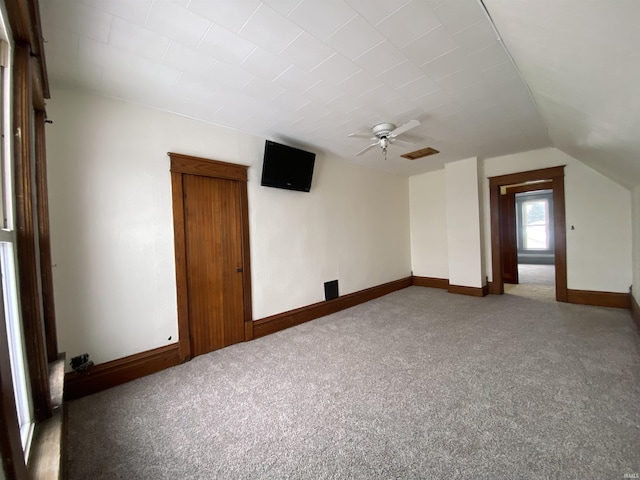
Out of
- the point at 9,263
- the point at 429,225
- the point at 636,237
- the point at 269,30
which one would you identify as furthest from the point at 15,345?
the point at 636,237

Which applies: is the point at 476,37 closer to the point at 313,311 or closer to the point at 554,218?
the point at 313,311

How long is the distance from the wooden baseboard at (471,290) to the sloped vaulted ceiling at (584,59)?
2.79 meters

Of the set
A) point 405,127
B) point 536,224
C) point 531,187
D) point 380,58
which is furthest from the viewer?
point 536,224

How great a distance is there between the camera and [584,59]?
1470 millimetres

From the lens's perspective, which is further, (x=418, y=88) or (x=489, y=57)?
(x=418, y=88)

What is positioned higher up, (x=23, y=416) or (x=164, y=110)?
(x=164, y=110)

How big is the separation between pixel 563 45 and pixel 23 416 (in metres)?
3.62

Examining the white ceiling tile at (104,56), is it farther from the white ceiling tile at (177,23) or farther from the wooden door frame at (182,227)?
the wooden door frame at (182,227)

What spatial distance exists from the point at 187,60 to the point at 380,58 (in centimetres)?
149

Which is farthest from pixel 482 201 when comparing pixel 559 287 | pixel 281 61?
pixel 281 61

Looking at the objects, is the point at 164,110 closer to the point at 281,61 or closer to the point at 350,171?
the point at 281,61

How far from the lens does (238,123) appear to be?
295 cm

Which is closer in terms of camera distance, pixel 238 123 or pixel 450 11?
pixel 450 11

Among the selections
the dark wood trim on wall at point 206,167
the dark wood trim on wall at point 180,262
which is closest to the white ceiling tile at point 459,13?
the dark wood trim on wall at point 206,167
